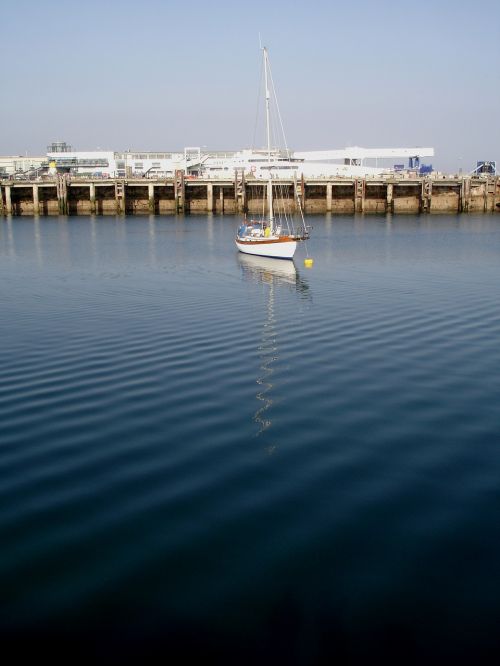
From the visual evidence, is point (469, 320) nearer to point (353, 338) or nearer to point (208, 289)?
point (353, 338)

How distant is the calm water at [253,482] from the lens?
788 centimetres

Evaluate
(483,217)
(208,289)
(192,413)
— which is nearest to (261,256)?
(208,289)

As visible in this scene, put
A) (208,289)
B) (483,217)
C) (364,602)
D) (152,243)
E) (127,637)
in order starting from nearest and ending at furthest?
1. (127,637)
2. (364,602)
3. (208,289)
4. (152,243)
5. (483,217)

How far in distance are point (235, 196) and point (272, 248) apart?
55.6 metres

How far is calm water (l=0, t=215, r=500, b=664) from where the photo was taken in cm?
788

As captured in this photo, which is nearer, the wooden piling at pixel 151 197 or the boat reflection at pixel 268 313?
the boat reflection at pixel 268 313

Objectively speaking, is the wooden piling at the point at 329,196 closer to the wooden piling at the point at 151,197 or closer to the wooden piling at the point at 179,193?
the wooden piling at the point at 179,193

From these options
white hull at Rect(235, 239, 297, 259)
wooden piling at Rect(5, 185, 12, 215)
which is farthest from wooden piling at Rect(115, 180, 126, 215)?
white hull at Rect(235, 239, 297, 259)

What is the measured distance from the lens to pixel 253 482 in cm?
1148

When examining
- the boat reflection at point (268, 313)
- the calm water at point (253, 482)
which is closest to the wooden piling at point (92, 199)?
the boat reflection at point (268, 313)

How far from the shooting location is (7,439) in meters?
13.2

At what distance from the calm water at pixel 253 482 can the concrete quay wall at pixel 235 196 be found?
248 ft

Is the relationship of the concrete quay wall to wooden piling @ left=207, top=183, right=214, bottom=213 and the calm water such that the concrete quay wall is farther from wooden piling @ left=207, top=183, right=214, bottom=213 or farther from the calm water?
the calm water

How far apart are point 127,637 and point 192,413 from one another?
7.58 metres
